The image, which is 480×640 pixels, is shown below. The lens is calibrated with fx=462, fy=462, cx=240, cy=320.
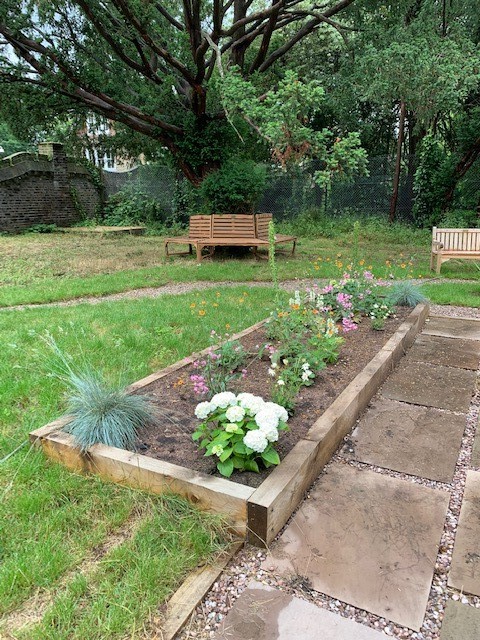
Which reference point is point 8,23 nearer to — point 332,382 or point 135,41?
point 135,41

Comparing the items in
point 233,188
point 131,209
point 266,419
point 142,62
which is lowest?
point 266,419

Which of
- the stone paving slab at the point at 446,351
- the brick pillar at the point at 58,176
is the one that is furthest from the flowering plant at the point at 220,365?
the brick pillar at the point at 58,176

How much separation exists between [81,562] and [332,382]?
200 cm

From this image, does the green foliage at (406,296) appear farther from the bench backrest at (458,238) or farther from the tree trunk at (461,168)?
the tree trunk at (461,168)

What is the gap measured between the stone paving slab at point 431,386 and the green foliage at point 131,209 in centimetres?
1450

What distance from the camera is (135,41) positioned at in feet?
33.4

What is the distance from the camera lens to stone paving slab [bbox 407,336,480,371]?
3996mm

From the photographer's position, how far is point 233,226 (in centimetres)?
986

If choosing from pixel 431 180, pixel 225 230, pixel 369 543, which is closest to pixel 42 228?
pixel 225 230

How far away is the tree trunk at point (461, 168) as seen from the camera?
13.2 meters

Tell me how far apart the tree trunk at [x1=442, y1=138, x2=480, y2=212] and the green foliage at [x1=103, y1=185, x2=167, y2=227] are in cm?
959

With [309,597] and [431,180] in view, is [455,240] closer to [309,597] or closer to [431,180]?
[431,180]

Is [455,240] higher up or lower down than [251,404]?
higher up

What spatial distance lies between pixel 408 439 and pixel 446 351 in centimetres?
178
